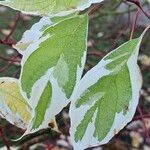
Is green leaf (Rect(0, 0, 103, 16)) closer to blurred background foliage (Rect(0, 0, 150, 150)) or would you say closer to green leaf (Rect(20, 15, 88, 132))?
green leaf (Rect(20, 15, 88, 132))

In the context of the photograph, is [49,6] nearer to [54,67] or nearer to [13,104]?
[54,67]

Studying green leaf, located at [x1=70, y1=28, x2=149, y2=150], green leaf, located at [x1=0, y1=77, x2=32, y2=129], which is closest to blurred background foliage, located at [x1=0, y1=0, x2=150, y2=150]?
green leaf, located at [x1=0, y1=77, x2=32, y2=129]

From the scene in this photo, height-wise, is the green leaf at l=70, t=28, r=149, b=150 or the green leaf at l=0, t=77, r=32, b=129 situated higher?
the green leaf at l=70, t=28, r=149, b=150

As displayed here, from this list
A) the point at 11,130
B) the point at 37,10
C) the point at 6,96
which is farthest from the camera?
the point at 11,130

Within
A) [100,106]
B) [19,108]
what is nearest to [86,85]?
[100,106]

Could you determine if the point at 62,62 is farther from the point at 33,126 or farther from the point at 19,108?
the point at 19,108

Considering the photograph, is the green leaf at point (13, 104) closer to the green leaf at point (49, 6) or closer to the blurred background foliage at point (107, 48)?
the green leaf at point (49, 6)
